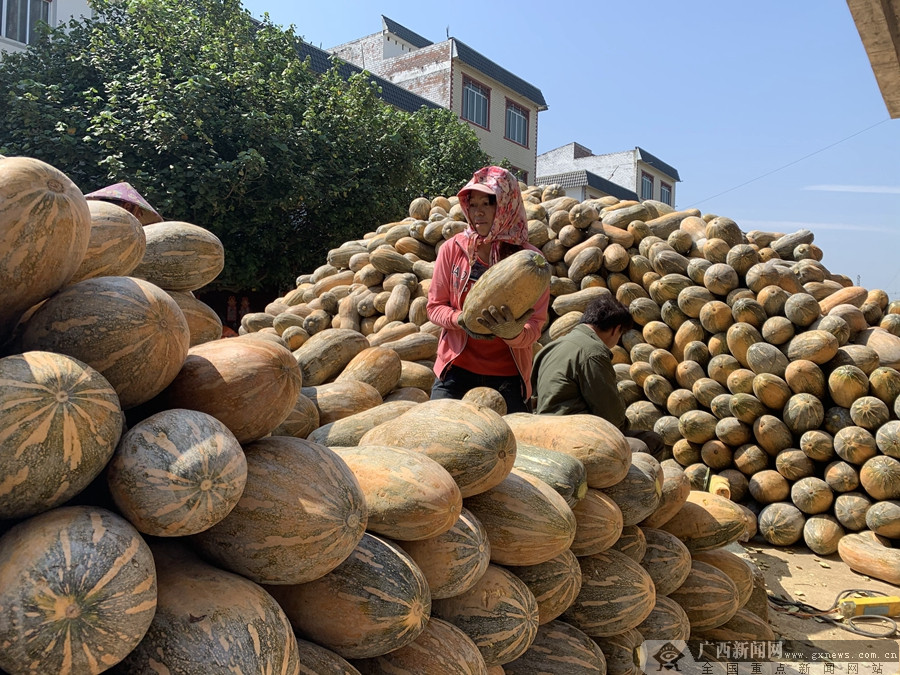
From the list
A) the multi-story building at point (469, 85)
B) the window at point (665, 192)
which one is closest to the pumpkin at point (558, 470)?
the multi-story building at point (469, 85)

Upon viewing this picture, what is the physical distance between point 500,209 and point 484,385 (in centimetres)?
106

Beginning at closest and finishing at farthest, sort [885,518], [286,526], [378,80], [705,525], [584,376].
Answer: [286,526]
[705,525]
[584,376]
[885,518]
[378,80]

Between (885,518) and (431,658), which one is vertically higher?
(431,658)

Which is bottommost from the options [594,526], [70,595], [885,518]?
[885,518]

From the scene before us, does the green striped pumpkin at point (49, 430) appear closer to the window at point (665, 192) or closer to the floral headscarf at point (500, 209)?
the floral headscarf at point (500, 209)

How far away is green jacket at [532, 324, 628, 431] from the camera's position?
4191 millimetres

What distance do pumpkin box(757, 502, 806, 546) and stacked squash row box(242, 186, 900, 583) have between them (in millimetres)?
12

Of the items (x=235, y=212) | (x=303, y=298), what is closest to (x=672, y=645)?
(x=303, y=298)

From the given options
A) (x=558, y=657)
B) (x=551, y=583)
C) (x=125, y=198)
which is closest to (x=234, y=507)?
(x=551, y=583)

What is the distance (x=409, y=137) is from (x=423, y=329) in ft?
35.9

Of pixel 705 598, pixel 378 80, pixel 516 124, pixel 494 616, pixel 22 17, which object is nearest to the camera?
pixel 494 616

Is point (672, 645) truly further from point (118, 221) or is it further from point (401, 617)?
point (118, 221)

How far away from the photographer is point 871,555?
5.68 m

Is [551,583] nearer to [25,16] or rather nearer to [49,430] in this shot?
[49,430]
